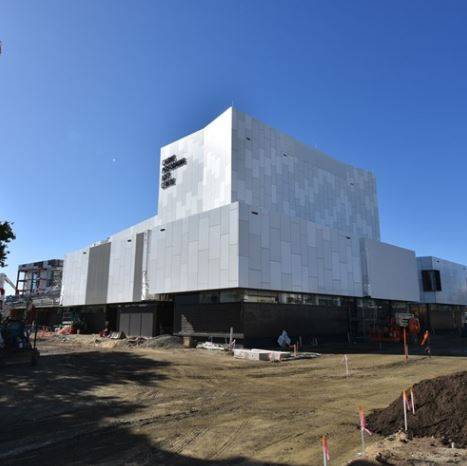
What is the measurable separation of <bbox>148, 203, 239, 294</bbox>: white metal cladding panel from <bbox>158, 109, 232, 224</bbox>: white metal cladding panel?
555 centimetres

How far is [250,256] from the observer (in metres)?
31.1

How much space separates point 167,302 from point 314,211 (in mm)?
19631

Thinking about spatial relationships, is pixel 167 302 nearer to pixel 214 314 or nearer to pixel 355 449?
pixel 214 314

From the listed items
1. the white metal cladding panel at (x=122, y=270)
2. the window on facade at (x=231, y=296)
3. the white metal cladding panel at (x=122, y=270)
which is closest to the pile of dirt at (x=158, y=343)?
the window on facade at (x=231, y=296)

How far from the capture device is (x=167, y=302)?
39844mm

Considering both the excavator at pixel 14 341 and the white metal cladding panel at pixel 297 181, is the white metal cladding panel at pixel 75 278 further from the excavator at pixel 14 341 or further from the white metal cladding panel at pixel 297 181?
the excavator at pixel 14 341

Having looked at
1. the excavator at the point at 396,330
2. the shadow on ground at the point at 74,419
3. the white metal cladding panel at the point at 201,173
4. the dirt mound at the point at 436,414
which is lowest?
the shadow on ground at the point at 74,419

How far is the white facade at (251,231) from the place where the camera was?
32250 millimetres

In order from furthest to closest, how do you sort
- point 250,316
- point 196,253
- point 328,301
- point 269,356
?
point 328,301, point 196,253, point 250,316, point 269,356

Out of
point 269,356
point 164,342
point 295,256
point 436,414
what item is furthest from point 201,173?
point 436,414

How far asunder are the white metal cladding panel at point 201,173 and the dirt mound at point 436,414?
2991 centimetres

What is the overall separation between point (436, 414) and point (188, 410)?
6537mm

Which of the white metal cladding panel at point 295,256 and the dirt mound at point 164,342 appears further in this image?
the dirt mound at point 164,342

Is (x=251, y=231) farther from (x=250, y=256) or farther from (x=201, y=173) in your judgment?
(x=201, y=173)
